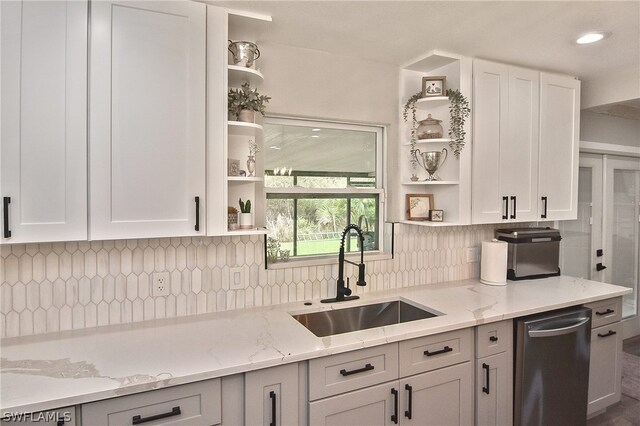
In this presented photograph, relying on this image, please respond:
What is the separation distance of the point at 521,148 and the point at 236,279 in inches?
85.1

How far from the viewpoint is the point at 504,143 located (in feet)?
8.88

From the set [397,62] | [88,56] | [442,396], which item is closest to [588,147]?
[397,62]

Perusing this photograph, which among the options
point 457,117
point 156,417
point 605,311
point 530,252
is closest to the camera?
point 156,417

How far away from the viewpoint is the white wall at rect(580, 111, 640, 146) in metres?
3.53

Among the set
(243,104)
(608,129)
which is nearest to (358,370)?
(243,104)

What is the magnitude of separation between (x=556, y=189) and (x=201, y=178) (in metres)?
2.60

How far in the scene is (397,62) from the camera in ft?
8.72

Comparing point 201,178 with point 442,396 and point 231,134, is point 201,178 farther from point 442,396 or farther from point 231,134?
→ point 442,396

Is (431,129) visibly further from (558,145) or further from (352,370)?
(352,370)

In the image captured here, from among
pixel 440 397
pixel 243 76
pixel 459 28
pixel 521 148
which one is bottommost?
pixel 440 397

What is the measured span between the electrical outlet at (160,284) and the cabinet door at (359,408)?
0.97 metres

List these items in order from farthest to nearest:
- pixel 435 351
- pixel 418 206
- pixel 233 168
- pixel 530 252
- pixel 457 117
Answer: pixel 530 252, pixel 418 206, pixel 457 117, pixel 233 168, pixel 435 351

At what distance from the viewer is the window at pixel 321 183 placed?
7.99ft

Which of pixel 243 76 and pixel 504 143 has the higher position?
pixel 243 76
